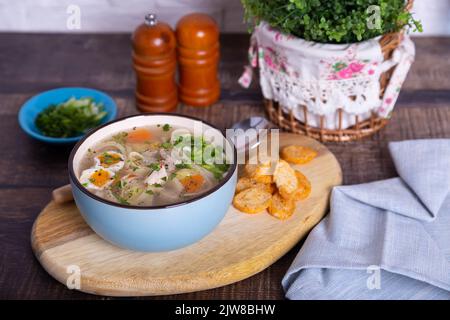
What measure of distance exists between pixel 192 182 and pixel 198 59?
68 centimetres

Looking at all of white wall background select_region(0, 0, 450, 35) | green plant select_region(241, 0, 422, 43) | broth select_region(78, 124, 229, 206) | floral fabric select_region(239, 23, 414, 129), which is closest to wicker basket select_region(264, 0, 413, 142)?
floral fabric select_region(239, 23, 414, 129)

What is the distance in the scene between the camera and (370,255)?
1.54 metres

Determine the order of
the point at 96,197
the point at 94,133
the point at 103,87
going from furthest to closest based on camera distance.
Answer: the point at 103,87 < the point at 94,133 < the point at 96,197

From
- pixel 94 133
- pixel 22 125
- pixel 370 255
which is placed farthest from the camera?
pixel 22 125

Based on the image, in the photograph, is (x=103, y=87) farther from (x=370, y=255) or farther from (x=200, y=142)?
(x=370, y=255)

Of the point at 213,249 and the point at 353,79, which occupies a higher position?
the point at 353,79

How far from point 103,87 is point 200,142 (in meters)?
0.78

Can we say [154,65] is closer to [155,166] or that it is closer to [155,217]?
[155,166]

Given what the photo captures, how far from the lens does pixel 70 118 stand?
6.70ft

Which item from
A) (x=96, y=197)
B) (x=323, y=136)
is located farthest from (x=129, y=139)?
(x=323, y=136)

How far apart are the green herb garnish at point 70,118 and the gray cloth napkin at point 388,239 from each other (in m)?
0.79

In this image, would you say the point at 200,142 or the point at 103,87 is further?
the point at 103,87

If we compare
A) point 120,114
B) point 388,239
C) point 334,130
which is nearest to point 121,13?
point 120,114

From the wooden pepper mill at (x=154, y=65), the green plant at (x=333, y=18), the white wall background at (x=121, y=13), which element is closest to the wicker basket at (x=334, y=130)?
the green plant at (x=333, y=18)
